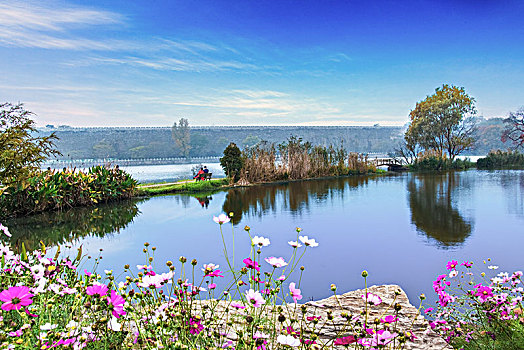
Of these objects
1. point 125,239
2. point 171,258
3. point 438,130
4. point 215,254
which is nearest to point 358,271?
point 215,254

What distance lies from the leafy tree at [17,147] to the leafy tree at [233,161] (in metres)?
8.86

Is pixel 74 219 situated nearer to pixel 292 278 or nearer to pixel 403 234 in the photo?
pixel 292 278

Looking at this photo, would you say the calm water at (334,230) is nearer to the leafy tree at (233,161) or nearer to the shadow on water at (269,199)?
the shadow on water at (269,199)

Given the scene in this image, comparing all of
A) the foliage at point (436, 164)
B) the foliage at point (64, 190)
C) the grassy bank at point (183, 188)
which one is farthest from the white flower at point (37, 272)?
the foliage at point (436, 164)

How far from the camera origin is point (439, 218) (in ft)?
22.0

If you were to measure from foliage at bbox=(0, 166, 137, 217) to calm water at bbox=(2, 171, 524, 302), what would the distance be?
1.51ft

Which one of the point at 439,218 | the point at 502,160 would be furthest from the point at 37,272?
the point at 502,160

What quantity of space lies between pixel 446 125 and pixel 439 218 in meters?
18.5

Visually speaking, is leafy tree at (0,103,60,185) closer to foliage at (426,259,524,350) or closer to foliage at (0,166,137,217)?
foliage at (0,166,137,217)

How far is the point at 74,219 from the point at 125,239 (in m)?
2.35

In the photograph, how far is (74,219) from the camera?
24.8ft

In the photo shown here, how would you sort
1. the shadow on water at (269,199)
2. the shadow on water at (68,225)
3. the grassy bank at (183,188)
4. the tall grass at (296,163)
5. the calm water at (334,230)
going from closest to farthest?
1. the calm water at (334,230)
2. the shadow on water at (68,225)
3. the shadow on water at (269,199)
4. the grassy bank at (183,188)
5. the tall grass at (296,163)

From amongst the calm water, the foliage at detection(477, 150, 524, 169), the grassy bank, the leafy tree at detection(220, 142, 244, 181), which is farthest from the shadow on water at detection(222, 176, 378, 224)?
the foliage at detection(477, 150, 524, 169)

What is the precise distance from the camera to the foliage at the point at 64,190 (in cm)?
776
